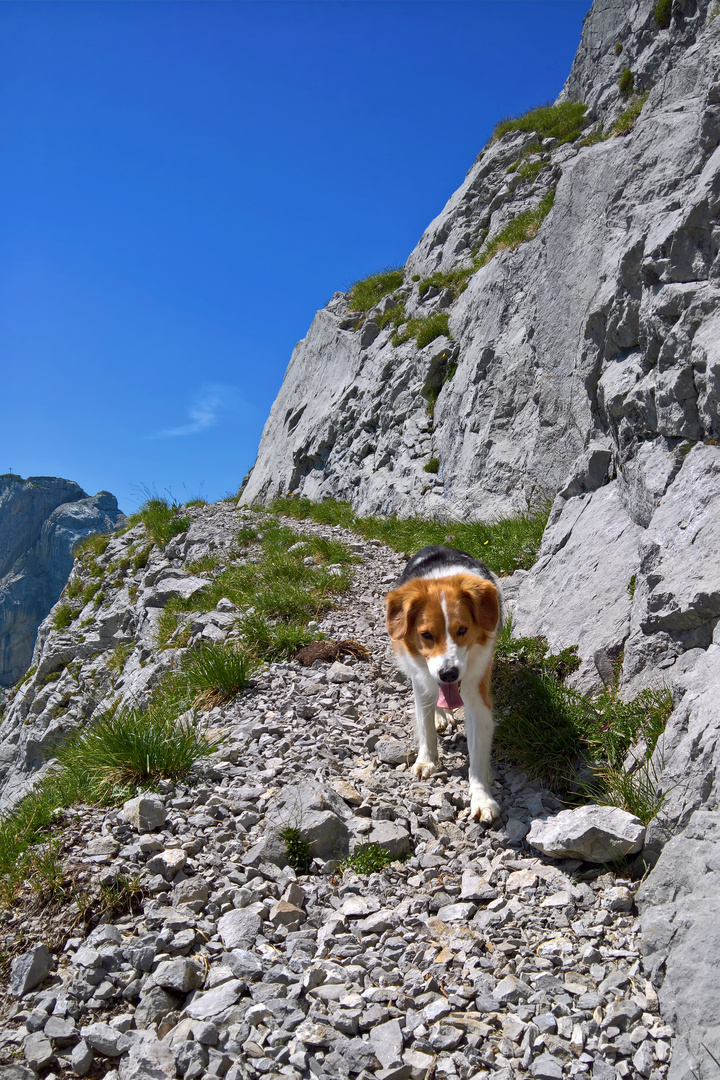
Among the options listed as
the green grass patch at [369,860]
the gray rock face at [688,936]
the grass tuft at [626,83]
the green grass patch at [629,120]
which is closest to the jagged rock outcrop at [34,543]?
the grass tuft at [626,83]

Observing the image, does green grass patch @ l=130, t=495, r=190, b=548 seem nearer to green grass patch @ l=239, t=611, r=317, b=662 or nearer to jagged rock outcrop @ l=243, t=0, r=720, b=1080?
jagged rock outcrop @ l=243, t=0, r=720, b=1080

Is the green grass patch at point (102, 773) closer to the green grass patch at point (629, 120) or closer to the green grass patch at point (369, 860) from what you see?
the green grass patch at point (369, 860)

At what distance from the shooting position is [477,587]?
16.2 ft

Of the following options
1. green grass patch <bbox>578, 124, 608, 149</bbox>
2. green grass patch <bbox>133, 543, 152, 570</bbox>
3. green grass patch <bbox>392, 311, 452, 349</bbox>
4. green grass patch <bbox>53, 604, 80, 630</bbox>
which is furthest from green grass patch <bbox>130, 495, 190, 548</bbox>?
green grass patch <bbox>578, 124, 608, 149</bbox>

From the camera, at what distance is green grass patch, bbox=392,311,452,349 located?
60.4 ft

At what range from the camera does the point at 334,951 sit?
11.2ft

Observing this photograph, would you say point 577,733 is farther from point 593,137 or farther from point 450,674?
point 593,137

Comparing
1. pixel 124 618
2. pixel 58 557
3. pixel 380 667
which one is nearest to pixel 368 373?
pixel 124 618

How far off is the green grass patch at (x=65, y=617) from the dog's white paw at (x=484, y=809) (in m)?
18.4

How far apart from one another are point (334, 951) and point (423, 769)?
6.46ft

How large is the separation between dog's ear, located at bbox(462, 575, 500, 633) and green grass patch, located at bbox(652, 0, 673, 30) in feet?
52.5

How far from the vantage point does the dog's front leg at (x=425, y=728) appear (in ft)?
17.2

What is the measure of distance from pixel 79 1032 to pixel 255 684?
3976mm

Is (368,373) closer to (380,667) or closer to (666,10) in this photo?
(666,10)
